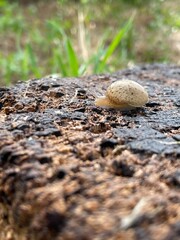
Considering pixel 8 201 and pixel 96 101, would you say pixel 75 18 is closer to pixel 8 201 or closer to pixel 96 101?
pixel 96 101

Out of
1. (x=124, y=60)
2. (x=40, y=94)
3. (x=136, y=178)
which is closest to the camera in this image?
(x=136, y=178)

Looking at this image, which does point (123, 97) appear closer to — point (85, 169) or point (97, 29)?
point (85, 169)

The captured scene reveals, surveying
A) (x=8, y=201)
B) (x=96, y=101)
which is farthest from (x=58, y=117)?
(x=8, y=201)

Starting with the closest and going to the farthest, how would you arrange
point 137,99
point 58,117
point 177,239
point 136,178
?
point 177,239 < point 136,178 < point 58,117 < point 137,99

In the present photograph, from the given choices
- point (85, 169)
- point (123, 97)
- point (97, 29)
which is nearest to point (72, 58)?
point (123, 97)

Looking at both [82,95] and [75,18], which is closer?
[82,95]

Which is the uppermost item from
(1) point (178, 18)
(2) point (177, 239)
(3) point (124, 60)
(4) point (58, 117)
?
(1) point (178, 18)

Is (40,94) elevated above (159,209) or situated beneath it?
elevated above
